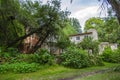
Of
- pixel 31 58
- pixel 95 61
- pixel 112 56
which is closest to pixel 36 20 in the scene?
pixel 31 58

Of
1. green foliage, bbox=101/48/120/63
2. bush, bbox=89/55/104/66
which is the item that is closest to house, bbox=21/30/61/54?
bush, bbox=89/55/104/66

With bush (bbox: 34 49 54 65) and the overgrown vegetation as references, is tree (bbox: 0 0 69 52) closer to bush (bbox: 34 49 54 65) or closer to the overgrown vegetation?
the overgrown vegetation

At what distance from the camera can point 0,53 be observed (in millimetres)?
16156

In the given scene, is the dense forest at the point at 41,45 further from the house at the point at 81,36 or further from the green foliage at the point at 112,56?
the house at the point at 81,36

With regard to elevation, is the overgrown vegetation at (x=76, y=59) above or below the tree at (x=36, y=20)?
below

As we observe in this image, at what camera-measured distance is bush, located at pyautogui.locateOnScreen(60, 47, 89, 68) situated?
57.9 ft

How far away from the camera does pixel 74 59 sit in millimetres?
17969

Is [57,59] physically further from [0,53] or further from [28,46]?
[28,46]

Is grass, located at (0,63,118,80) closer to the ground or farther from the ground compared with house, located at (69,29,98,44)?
closer to the ground

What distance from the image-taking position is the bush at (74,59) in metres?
17.7

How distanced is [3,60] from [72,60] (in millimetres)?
6342

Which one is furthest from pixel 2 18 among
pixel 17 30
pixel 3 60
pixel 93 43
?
pixel 93 43

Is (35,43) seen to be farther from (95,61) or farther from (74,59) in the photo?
(95,61)

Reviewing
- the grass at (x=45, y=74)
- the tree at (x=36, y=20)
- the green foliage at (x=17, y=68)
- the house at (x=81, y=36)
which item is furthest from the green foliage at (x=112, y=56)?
the green foliage at (x=17, y=68)
